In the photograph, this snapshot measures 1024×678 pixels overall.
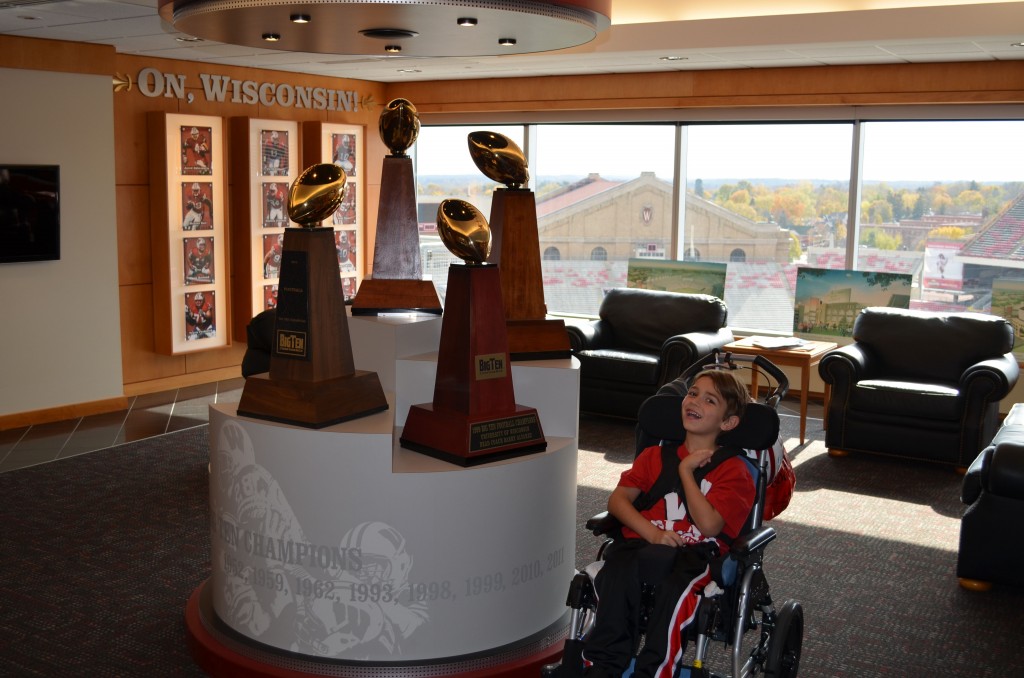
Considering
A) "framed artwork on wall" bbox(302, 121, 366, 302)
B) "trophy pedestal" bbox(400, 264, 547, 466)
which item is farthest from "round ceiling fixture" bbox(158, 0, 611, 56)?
"framed artwork on wall" bbox(302, 121, 366, 302)

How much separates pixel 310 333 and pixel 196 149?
542 cm

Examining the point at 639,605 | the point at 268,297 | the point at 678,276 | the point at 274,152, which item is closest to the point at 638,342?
the point at 678,276

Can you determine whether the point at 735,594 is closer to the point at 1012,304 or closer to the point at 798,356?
the point at 798,356

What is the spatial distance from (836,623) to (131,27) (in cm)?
538

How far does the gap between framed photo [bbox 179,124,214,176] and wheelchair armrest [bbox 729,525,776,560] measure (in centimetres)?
639

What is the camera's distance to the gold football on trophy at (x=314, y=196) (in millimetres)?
3330

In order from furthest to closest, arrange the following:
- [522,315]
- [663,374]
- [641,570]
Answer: [663,374], [522,315], [641,570]

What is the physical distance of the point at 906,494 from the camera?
5977 millimetres

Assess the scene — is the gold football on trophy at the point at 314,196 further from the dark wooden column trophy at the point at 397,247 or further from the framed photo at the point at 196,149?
the framed photo at the point at 196,149

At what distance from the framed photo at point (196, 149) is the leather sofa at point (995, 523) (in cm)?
629

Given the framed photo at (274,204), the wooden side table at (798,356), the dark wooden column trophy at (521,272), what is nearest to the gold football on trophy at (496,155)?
the dark wooden column trophy at (521,272)

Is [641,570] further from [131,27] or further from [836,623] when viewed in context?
[131,27]

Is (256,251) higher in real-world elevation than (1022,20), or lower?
lower

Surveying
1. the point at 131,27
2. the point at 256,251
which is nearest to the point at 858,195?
the point at 256,251
